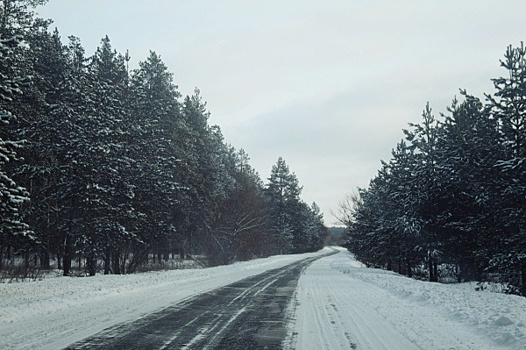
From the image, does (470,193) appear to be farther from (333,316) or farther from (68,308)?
(68,308)

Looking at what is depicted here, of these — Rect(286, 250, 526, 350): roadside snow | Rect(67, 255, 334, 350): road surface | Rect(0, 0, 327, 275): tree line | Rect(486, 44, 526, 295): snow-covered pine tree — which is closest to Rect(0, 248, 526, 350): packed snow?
Rect(286, 250, 526, 350): roadside snow

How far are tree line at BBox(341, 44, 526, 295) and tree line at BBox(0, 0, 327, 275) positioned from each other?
16.6 metres

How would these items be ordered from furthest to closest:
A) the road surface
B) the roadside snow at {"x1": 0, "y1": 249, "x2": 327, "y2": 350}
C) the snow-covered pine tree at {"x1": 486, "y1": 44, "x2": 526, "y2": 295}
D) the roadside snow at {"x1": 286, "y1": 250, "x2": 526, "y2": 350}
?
the snow-covered pine tree at {"x1": 486, "y1": 44, "x2": 526, "y2": 295} < the roadside snow at {"x1": 0, "y1": 249, "x2": 327, "y2": 350} < the roadside snow at {"x1": 286, "y1": 250, "x2": 526, "y2": 350} < the road surface

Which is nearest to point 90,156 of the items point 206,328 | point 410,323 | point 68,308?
point 68,308

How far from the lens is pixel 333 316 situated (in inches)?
372

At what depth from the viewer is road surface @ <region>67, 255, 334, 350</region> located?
6684mm

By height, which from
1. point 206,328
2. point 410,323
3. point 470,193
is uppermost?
point 470,193

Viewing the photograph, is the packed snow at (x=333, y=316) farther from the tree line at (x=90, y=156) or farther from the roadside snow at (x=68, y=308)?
the tree line at (x=90, y=156)

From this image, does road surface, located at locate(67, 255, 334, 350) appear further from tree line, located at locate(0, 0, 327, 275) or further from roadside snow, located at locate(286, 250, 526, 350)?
tree line, located at locate(0, 0, 327, 275)

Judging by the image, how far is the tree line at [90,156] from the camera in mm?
21719

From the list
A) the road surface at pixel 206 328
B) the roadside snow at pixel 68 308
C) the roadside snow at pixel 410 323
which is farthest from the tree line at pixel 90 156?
the roadside snow at pixel 410 323

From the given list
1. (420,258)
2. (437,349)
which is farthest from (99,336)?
(420,258)

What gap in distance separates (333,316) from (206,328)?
315 cm

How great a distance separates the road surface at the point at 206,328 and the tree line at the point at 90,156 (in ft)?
24.0
